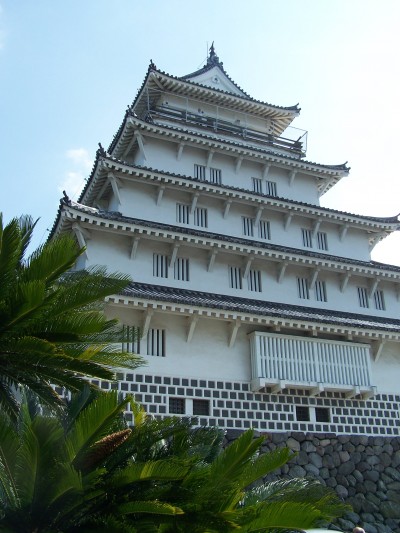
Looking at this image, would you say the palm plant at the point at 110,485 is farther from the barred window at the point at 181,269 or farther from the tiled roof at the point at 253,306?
the barred window at the point at 181,269

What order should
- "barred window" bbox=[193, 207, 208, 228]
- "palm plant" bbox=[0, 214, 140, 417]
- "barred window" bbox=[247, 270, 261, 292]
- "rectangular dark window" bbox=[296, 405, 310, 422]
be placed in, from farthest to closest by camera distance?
"barred window" bbox=[193, 207, 208, 228] → "barred window" bbox=[247, 270, 261, 292] → "rectangular dark window" bbox=[296, 405, 310, 422] → "palm plant" bbox=[0, 214, 140, 417]

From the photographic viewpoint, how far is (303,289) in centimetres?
2488

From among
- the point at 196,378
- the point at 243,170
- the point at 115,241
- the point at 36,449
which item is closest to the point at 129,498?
the point at 36,449

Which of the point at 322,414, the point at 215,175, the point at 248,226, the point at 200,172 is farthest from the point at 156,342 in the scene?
the point at 215,175

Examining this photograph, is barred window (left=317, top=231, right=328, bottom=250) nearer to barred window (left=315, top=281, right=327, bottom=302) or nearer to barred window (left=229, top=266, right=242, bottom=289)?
barred window (left=315, top=281, right=327, bottom=302)

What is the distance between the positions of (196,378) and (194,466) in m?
9.56

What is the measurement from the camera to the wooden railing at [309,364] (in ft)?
67.1

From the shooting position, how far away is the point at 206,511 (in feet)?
30.3

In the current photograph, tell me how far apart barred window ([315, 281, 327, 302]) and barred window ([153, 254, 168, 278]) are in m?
6.77

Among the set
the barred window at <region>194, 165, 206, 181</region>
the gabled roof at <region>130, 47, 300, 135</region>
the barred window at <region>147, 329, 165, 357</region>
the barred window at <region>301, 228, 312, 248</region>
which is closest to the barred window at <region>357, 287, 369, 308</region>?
the barred window at <region>301, 228, 312, 248</region>

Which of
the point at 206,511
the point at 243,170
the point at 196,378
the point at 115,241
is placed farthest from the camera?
the point at 243,170

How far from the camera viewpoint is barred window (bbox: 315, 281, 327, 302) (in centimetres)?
2512

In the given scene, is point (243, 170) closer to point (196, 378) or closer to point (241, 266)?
point (241, 266)

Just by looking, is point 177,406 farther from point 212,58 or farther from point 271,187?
point 212,58
